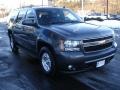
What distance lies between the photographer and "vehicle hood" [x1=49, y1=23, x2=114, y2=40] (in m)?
6.20

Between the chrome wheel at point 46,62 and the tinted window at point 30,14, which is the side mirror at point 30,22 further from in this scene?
the chrome wheel at point 46,62

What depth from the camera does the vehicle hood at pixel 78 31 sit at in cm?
620

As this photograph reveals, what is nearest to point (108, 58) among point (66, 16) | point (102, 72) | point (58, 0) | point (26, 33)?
point (102, 72)

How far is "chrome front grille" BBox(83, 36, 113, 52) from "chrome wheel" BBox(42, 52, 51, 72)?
111 centimetres

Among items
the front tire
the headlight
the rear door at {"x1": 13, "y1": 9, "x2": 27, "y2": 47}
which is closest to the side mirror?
the rear door at {"x1": 13, "y1": 9, "x2": 27, "y2": 47}

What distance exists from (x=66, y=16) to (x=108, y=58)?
2.05 m

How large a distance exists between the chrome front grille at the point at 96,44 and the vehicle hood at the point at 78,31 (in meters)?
0.10

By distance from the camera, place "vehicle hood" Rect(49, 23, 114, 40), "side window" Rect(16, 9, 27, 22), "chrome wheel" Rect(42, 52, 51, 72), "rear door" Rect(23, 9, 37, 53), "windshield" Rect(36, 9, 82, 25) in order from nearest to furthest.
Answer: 1. "vehicle hood" Rect(49, 23, 114, 40)
2. "chrome wheel" Rect(42, 52, 51, 72)
3. "rear door" Rect(23, 9, 37, 53)
4. "windshield" Rect(36, 9, 82, 25)
5. "side window" Rect(16, 9, 27, 22)

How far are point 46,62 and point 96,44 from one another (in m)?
1.49

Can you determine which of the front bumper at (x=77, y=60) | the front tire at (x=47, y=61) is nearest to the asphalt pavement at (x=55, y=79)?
the front tire at (x=47, y=61)

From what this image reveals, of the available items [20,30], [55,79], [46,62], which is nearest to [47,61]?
[46,62]

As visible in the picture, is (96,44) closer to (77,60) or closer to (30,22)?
(77,60)

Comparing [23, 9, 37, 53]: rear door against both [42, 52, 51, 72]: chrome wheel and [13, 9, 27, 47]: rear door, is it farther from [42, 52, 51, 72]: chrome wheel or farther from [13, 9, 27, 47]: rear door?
[42, 52, 51, 72]: chrome wheel

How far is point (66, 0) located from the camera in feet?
268
